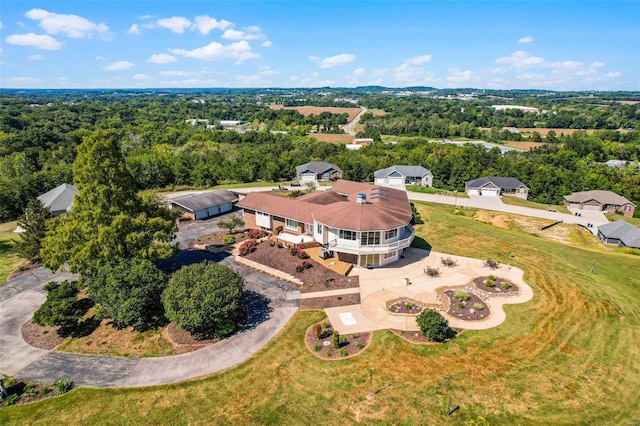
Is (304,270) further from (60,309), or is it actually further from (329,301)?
(60,309)

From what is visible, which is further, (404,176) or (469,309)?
(404,176)

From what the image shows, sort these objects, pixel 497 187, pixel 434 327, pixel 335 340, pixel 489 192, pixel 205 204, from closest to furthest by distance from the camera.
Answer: pixel 335 340 → pixel 434 327 → pixel 205 204 → pixel 497 187 → pixel 489 192

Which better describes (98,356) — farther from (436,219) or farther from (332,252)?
(436,219)

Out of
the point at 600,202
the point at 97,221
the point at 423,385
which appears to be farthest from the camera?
the point at 600,202

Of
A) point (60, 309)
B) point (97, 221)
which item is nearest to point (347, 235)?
point (97, 221)

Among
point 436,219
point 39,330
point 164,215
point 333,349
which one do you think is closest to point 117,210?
point 164,215

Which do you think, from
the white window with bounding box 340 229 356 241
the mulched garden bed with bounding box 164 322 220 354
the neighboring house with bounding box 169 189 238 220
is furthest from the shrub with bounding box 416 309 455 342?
the neighboring house with bounding box 169 189 238 220
